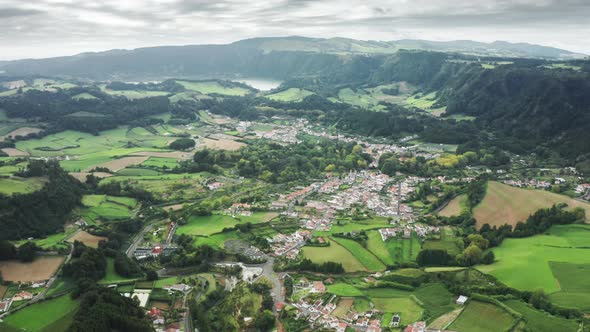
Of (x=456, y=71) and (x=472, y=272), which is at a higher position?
(x=456, y=71)

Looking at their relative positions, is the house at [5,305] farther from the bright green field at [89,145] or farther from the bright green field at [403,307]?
the bright green field at [89,145]

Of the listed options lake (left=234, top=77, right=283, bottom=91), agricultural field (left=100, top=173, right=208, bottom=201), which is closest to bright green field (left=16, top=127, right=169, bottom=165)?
agricultural field (left=100, top=173, right=208, bottom=201)

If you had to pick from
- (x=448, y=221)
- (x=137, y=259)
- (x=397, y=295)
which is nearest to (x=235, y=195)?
(x=137, y=259)

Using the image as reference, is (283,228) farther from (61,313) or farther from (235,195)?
(61,313)

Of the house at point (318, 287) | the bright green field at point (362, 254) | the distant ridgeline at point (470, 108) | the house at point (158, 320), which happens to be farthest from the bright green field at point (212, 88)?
the house at point (158, 320)

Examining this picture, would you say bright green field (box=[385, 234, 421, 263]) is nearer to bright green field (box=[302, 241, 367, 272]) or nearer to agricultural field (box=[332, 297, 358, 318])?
bright green field (box=[302, 241, 367, 272])

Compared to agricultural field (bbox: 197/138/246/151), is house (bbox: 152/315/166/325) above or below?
below
